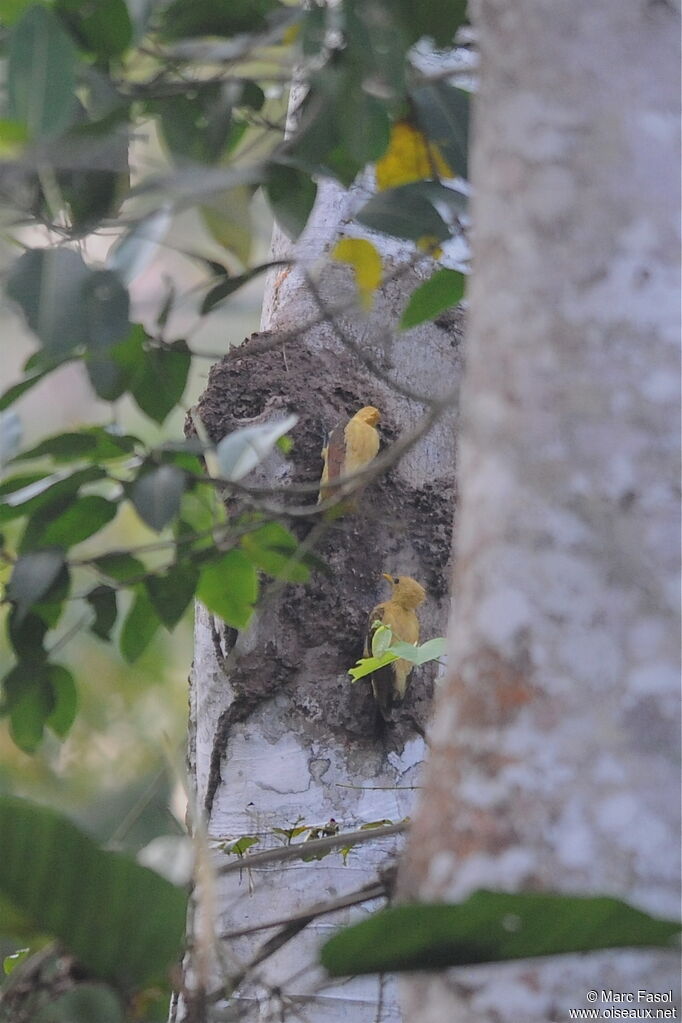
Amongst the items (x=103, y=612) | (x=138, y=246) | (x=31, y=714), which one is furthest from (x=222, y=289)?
(x=31, y=714)

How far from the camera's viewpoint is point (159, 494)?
2.83 ft

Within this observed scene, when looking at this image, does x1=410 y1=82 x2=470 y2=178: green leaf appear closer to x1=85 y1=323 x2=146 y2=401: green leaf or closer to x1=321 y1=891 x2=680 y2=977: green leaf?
x1=85 y1=323 x2=146 y2=401: green leaf

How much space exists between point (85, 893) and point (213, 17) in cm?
77

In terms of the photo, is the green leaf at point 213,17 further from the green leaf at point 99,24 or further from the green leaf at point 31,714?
the green leaf at point 31,714

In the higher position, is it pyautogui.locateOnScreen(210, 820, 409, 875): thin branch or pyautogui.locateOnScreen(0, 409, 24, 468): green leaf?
pyautogui.locateOnScreen(0, 409, 24, 468): green leaf

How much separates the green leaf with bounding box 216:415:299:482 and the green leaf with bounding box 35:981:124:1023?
1.47ft

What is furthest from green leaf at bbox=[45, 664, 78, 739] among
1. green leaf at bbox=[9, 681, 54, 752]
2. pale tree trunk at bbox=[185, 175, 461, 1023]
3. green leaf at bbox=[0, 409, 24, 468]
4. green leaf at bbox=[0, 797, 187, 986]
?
green leaf at bbox=[0, 797, 187, 986]

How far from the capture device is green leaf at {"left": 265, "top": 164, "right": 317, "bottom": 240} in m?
0.94

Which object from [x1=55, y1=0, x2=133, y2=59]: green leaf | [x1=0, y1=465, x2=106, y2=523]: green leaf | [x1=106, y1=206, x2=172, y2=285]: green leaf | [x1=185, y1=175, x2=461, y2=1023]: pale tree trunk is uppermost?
[x1=55, y1=0, x2=133, y2=59]: green leaf

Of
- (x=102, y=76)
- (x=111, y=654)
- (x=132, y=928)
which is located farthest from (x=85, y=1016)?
(x=111, y=654)

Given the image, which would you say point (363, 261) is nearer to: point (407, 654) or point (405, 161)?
point (405, 161)

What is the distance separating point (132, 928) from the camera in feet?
1.85

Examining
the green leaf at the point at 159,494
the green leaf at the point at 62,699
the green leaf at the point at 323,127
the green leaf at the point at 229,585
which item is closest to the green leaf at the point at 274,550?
the green leaf at the point at 229,585
